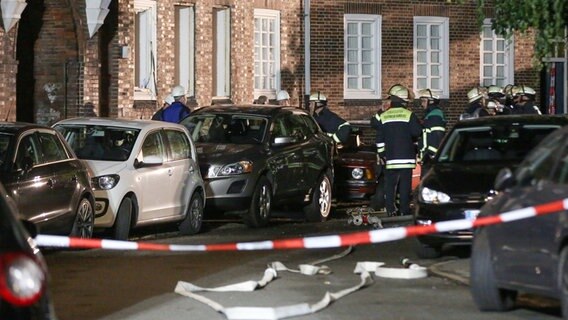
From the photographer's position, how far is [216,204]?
20.9 metres

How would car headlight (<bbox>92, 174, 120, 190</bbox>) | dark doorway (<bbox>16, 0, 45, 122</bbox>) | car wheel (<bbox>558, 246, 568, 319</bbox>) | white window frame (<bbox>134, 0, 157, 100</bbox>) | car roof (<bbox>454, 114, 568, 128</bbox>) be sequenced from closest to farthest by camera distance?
car wheel (<bbox>558, 246, 568, 319</bbox>), car roof (<bbox>454, 114, 568, 128</bbox>), car headlight (<bbox>92, 174, 120, 190</bbox>), dark doorway (<bbox>16, 0, 45, 122</bbox>), white window frame (<bbox>134, 0, 157, 100</bbox>)

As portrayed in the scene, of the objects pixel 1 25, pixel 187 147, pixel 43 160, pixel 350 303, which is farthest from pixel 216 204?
pixel 350 303

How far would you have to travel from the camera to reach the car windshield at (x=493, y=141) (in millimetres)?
16703

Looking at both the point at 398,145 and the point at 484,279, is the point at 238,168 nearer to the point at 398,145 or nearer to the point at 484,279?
the point at 398,145

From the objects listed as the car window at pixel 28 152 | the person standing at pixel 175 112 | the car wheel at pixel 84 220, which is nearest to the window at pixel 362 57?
the person standing at pixel 175 112

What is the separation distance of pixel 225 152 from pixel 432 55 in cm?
1858

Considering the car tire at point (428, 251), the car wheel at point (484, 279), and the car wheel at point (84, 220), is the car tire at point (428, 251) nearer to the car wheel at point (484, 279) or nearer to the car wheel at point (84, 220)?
the car wheel at point (84, 220)

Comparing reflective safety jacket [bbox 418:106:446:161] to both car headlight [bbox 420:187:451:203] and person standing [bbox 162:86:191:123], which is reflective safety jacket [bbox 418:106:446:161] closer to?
person standing [bbox 162:86:191:123]

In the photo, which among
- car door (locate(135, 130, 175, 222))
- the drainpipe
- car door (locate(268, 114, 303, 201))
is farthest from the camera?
A: the drainpipe

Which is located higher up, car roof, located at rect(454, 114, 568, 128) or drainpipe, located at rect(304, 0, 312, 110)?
drainpipe, located at rect(304, 0, 312, 110)

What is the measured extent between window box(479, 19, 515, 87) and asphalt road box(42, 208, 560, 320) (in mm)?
22024

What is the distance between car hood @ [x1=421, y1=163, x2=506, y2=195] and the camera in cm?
1559

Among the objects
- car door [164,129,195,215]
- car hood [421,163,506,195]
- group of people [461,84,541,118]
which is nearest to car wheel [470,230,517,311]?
car hood [421,163,506,195]

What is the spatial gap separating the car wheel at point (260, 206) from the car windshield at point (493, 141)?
14.9 ft
